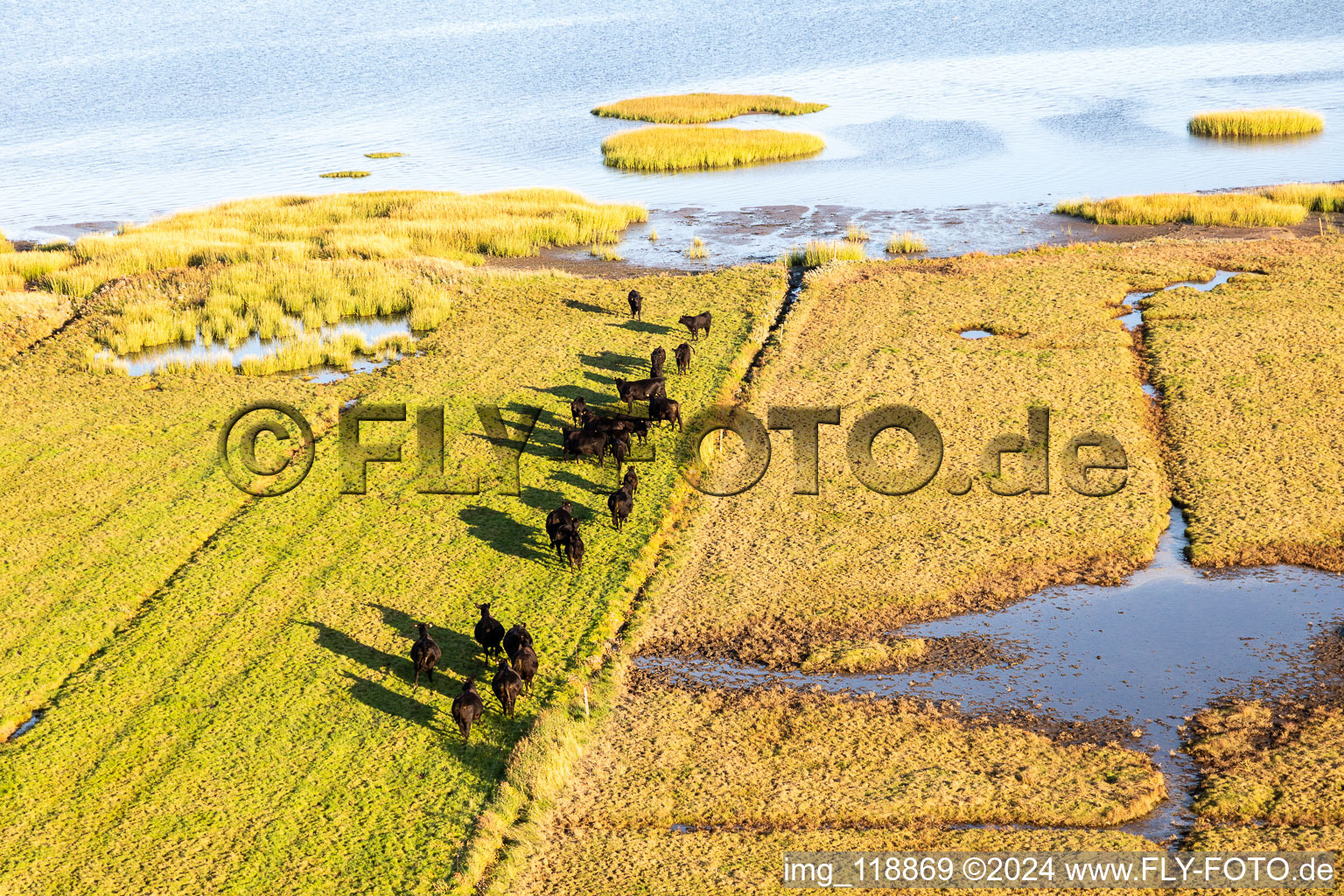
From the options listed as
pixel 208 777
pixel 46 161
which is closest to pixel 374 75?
pixel 46 161

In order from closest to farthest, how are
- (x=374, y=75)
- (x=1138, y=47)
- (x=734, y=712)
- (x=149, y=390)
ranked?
(x=734, y=712) → (x=149, y=390) → (x=1138, y=47) → (x=374, y=75)

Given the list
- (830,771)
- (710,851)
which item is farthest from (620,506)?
(710,851)

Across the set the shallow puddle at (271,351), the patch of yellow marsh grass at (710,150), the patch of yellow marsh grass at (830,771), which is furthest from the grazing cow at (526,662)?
the patch of yellow marsh grass at (710,150)

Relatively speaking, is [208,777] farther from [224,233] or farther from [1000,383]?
[224,233]

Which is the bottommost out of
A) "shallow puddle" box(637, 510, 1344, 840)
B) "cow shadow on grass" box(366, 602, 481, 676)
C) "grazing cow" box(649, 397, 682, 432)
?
"shallow puddle" box(637, 510, 1344, 840)

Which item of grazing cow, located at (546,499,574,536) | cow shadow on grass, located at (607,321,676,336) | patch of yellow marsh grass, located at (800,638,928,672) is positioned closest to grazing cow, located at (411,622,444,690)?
grazing cow, located at (546,499,574,536)

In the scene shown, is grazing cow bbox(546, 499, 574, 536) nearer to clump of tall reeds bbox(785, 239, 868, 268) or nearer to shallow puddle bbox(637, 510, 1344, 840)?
shallow puddle bbox(637, 510, 1344, 840)
